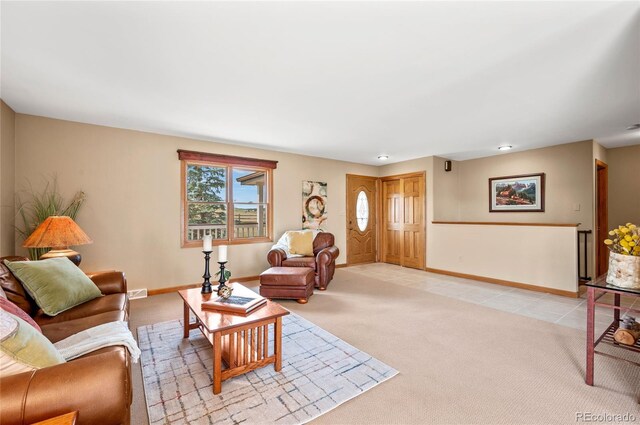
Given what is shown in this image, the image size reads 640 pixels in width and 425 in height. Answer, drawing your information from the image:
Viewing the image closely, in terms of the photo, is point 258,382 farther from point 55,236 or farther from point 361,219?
point 361,219

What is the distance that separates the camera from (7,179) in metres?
3.07

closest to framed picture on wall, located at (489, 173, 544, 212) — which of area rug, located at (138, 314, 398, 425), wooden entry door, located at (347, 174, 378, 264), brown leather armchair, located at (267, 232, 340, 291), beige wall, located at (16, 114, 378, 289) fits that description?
wooden entry door, located at (347, 174, 378, 264)

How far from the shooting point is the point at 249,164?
491 cm

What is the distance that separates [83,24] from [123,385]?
6.80ft

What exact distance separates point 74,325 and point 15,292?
61 cm

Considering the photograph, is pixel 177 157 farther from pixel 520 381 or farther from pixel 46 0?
pixel 520 381

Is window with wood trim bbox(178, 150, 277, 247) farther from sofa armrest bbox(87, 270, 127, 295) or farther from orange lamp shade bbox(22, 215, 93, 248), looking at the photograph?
sofa armrest bbox(87, 270, 127, 295)

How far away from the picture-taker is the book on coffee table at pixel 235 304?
2184 mm

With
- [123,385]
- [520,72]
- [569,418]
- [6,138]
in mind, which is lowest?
[569,418]

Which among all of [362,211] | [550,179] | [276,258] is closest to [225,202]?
[276,258]

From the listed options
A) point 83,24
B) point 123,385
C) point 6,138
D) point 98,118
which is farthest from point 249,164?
point 123,385

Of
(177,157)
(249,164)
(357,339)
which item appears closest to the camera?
(357,339)

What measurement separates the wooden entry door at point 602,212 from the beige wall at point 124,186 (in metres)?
6.23

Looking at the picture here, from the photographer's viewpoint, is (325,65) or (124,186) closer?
(325,65)
